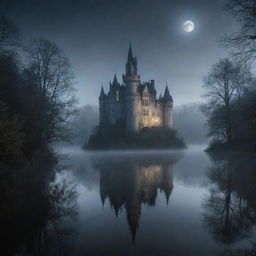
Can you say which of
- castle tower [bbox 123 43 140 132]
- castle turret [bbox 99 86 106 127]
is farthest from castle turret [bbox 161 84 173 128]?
castle turret [bbox 99 86 106 127]

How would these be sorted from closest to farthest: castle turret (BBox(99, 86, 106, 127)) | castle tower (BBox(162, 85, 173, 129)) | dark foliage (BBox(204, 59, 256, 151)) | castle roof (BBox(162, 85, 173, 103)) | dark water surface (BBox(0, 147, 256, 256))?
dark water surface (BBox(0, 147, 256, 256))
dark foliage (BBox(204, 59, 256, 151))
castle turret (BBox(99, 86, 106, 127))
castle tower (BBox(162, 85, 173, 129))
castle roof (BBox(162, 85, 173, 103))

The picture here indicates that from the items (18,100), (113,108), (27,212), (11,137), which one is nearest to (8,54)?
(18,100)

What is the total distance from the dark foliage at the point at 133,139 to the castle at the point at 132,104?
9.77 feet

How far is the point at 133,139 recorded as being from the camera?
6438cm

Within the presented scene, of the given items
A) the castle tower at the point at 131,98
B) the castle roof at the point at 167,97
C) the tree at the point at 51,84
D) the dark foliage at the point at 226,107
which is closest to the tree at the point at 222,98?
the dark foliage at the point at 226,107

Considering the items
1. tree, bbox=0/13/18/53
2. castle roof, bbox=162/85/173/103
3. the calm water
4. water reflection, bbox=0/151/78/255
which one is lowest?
water reflection, bbox=0/151/78/255

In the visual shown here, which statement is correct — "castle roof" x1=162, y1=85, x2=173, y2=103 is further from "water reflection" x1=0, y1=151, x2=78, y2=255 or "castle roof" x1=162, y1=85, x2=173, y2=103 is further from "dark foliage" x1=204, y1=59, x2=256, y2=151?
"water reflection" x1=0, y1=151, x2=78, y2=255

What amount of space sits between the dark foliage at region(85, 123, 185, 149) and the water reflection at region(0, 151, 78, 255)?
52.8 metres

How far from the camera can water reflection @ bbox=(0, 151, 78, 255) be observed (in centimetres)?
452

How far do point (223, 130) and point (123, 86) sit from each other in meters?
47.0

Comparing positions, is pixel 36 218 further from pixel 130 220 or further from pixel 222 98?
pixel 222 98

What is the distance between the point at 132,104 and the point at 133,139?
11.5 metres

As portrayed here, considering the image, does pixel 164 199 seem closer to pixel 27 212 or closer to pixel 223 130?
pixel 27 212

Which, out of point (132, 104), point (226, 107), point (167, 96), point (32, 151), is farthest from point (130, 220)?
point (167, 96)
